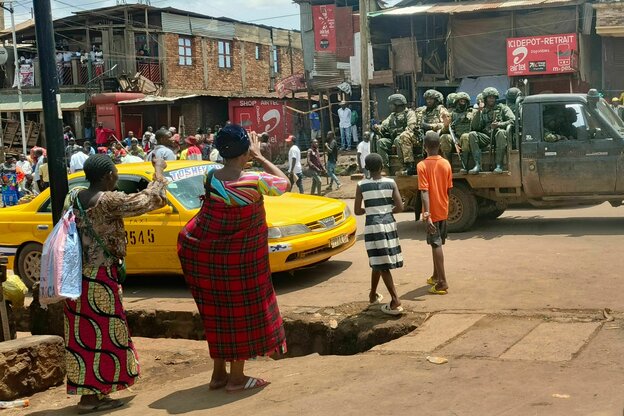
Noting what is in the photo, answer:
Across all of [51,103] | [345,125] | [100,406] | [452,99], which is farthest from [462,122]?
[345,125]

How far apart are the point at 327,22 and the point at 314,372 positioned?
95.9 feet

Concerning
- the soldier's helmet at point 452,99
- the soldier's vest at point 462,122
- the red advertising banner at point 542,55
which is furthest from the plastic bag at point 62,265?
the red advertising banner at point 542,55

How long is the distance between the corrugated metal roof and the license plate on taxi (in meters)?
18.8

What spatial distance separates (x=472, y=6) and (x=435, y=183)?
20.5 metres

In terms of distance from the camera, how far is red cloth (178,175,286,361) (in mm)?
5051

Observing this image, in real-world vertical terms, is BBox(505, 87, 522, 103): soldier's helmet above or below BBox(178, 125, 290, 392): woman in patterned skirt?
above

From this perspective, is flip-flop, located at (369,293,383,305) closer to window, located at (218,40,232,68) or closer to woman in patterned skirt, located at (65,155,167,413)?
woman in patterned skirt, located at (65,155,167,413)

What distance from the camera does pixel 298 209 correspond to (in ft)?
30.2

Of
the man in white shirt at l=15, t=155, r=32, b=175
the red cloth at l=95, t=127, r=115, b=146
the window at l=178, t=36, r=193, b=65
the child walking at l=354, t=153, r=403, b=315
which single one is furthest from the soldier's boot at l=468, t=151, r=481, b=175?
the window at l=178, t=36, r=193, b=65

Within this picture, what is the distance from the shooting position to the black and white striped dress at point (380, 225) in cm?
684

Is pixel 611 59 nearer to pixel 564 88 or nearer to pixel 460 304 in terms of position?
pixel 564 88

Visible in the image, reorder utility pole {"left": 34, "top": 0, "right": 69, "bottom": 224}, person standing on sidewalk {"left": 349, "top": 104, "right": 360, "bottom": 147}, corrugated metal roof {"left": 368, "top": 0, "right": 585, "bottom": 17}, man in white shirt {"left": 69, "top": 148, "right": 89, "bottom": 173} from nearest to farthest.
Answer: utility pole {"left": 34, "top": 0, "right": 69, "bottom": 224}, man in white shirt {"left": 69, "top": 148, "right": 89, "bottom": 173}, corrugated metal roof {"left": 368, "top": 0, "right": 585, "bottom": 17}, person standing on sidewalk {"left": 349, "top": 104, "right": 360, "bottom": 147}

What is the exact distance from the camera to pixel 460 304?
23.8ft

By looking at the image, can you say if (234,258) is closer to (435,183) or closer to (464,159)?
(435,183)
